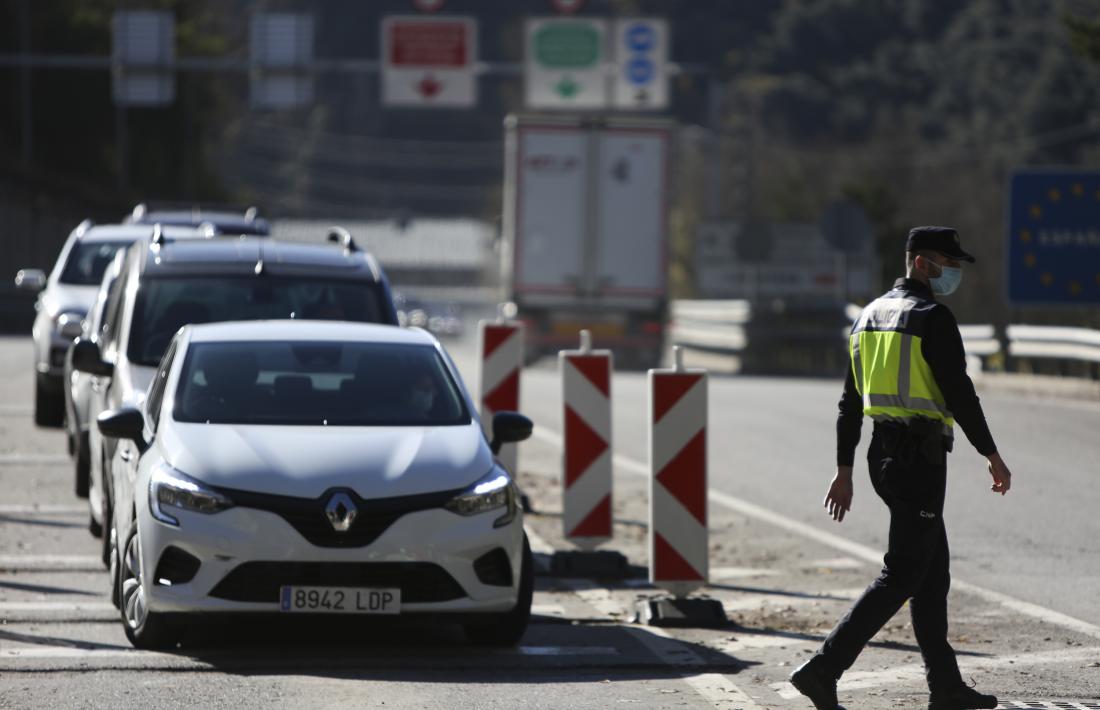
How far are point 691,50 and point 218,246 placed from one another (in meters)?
133

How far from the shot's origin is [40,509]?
13.5 m

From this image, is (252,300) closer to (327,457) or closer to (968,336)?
(327,457)

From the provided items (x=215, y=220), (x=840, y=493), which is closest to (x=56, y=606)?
(x=840, y=493)

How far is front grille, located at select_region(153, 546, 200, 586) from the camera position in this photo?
8141 millimetres

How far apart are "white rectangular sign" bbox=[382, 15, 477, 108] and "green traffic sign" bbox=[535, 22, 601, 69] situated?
5.58ft

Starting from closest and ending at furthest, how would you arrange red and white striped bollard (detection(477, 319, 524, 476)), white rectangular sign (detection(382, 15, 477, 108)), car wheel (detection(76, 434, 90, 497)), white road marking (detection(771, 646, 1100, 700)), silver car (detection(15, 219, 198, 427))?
Answer: 1. white road marking (detection(771, 646, 1100, 700))
2. car wheel (detection(76, 434, 90, 497))
3. red and white striped bollard (detection(477, 319, 524, 476))
4. silver car (detection(15, 219, 198, 427))
5. white rectangular sign (detection(382, 15, 477, 108))

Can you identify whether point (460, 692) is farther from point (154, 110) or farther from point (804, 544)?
point (154, 110)

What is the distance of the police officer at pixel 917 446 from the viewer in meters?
6.89

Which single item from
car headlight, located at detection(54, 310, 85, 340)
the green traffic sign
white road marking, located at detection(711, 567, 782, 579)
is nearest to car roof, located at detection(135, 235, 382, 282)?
white road marking, located at detection(711, 567, 782, 579)

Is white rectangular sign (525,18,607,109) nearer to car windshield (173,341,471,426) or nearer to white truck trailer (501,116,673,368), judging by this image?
white truck trailer (501,116,673,368)

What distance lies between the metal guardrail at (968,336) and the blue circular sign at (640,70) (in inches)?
212

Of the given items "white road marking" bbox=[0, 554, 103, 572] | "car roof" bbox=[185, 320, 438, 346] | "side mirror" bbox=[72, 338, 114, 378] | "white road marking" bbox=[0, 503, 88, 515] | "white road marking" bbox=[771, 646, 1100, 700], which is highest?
"car roof" bbox=[185, 320, 438, 346]

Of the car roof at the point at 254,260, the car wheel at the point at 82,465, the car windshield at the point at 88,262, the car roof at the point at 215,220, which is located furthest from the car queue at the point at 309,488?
the car roof at the point at 215,220

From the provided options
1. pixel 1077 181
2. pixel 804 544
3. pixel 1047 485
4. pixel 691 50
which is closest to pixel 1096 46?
pixel 1077 181
